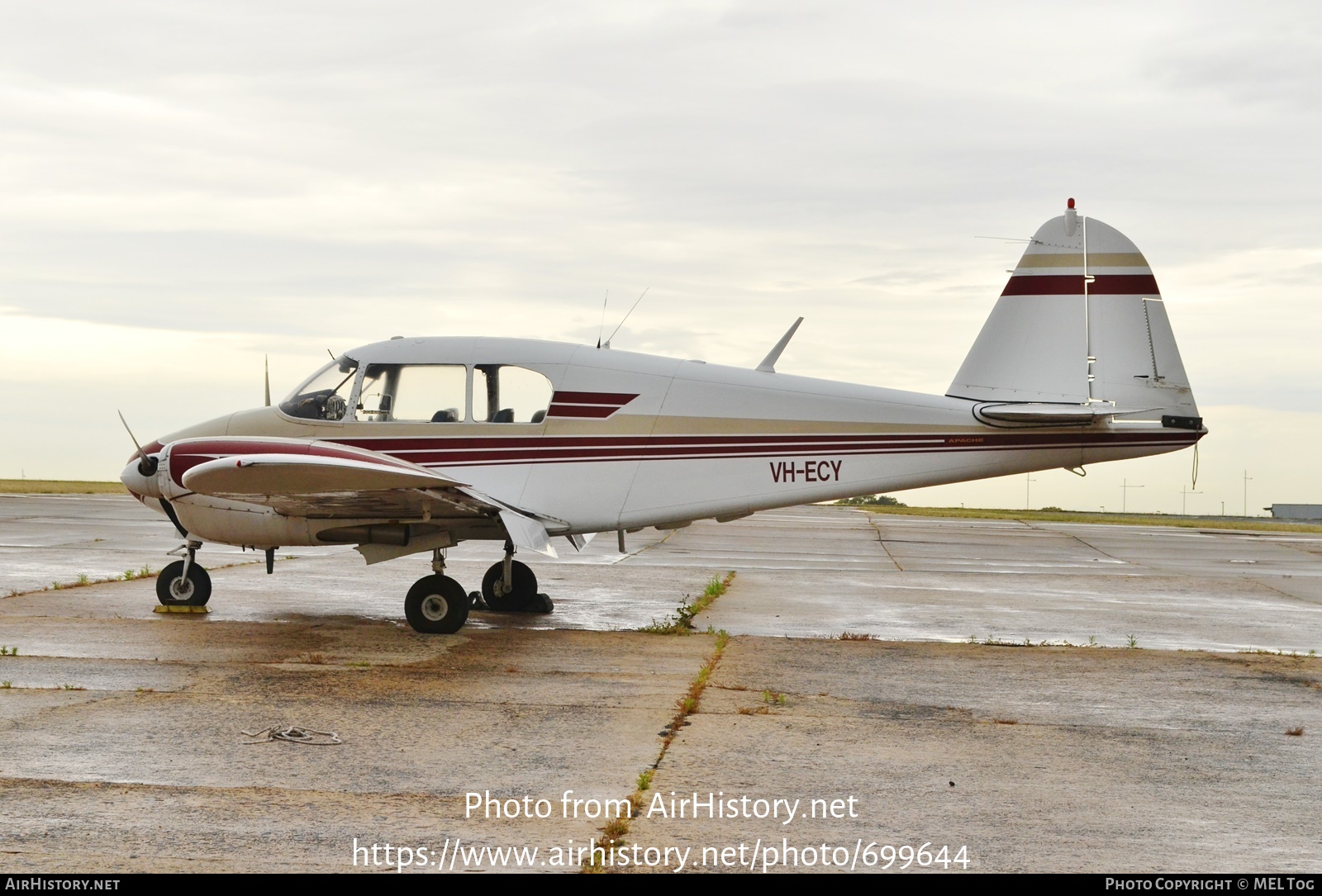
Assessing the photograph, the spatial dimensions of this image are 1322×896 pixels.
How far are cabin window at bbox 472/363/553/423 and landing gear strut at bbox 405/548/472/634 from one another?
1.64 metres

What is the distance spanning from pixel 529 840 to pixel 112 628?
23.4ft

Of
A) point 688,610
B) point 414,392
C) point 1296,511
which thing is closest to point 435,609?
point 414,392

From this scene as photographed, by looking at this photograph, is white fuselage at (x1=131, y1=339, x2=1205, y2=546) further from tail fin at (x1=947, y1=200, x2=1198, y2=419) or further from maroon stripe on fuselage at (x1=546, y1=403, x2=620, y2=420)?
tail fin at (x1=947, y1=200, x2=1198, y2=419)

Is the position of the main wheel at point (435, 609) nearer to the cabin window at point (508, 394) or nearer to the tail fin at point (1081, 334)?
the cabin window at point (508, 394)

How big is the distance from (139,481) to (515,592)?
160 inches

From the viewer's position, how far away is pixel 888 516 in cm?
3772

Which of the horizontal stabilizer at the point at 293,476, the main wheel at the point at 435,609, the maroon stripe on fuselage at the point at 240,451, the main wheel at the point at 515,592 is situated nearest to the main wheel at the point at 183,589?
the maroon stripe on fuselage at the point at 240,451

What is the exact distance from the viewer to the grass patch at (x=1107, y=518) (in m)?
38.5

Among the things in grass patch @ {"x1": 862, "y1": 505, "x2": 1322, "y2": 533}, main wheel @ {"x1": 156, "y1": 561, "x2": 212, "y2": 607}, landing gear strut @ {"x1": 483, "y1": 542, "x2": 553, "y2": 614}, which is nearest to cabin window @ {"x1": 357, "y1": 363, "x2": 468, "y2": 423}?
landing gear strut @ {"x1": 483, "y1": 542, "x2": 553, "y2": 614}

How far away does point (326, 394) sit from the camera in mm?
11961

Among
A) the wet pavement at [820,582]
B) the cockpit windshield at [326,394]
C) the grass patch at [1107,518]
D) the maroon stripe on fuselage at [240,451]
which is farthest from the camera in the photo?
the grass patch at [1107,518]

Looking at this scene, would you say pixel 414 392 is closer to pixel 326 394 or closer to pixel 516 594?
pixel 326 394

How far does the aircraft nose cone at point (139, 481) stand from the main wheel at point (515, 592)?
11.9 ft
